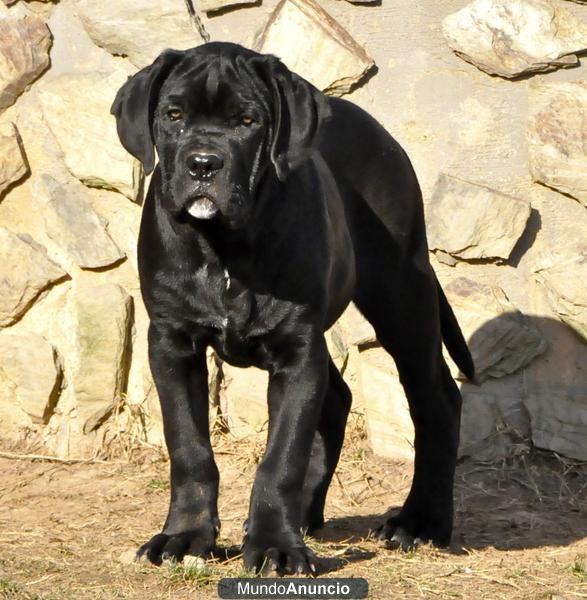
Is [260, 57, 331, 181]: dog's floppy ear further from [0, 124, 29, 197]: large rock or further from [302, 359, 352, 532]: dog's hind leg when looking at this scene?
[0, 124, 29, 197]: large rock

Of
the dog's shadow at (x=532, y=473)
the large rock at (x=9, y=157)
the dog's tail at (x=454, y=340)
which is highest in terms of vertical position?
the large rock at (x=9, y=157)

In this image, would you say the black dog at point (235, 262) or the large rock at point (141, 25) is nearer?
the black dog at point (235, 262)

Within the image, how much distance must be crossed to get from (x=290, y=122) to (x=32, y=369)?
2.25 meters

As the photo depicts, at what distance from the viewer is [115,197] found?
18.5 ft

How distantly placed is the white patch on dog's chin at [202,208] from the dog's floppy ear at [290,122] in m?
0.22

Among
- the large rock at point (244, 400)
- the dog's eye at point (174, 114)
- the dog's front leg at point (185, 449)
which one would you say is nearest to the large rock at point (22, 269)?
the large rock at point (244, 400)

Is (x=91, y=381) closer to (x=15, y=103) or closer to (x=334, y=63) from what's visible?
(x=15, y=103)

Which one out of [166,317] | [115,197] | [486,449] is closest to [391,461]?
[486,449]

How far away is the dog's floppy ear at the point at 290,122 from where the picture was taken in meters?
3.81

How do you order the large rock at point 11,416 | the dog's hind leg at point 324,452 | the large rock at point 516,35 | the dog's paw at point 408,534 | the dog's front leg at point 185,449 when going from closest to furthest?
the dog's front leg at point 185,449 < the dog's paw at point 408,534 < the dog's hind leg at point 324,452 < the large rock at point 516,35 < the large rock at point 11,416

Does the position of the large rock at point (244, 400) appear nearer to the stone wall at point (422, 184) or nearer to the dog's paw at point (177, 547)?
the stone wall at point (422, 184)

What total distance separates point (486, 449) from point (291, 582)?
7.27ft

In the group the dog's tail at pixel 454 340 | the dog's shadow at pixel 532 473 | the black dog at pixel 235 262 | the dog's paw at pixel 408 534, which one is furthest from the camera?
the dog's shadow at pixel 532 473

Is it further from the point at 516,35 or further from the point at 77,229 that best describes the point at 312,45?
the point at 77,229
